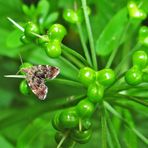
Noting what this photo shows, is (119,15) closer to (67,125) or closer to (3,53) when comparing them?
(3,53)

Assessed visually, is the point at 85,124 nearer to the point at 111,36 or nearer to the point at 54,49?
the point at 54,49

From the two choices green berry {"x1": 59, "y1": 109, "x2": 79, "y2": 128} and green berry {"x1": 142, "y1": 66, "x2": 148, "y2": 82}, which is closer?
green berry {"x1": 59, "y1": 109, "x2": 79, "y2": 128}

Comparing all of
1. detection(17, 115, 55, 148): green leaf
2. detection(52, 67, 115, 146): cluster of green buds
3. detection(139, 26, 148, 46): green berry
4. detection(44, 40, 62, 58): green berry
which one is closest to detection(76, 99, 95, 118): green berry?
detection(52, 67, 115, 146): cluster of green buds

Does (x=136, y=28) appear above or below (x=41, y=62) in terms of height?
above

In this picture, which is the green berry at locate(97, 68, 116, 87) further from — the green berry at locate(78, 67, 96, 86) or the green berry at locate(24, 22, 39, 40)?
the green berry at locate(24, 22, 39, 40)

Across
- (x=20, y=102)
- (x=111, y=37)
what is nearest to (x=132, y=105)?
(x=111, y=37)

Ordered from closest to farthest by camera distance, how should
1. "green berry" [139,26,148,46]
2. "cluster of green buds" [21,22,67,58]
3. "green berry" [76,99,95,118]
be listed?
1. "green berry" [76,99,95,118]
2. "cluster of green buds" [21,22,67,58]
3. "green berry" [139,26,148,46]

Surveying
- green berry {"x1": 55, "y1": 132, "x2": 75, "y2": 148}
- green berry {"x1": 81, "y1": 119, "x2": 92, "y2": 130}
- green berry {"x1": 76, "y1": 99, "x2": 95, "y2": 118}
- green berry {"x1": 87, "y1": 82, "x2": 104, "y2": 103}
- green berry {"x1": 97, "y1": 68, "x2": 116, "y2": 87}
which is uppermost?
green berry {"x1": 97, "y1": 68, "x2": 116, "y2": 87}

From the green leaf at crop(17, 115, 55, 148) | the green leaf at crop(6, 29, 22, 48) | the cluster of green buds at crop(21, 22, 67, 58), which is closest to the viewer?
the cluster of green buds at crop(21, 22, 67, 58)
